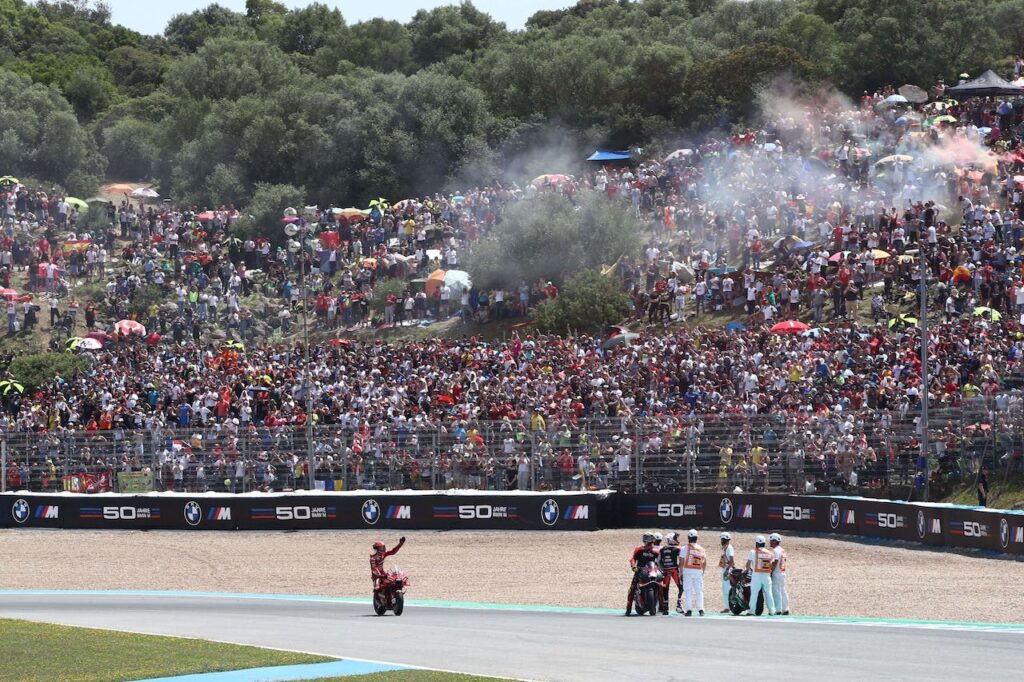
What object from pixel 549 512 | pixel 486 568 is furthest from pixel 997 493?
pixel 486 568

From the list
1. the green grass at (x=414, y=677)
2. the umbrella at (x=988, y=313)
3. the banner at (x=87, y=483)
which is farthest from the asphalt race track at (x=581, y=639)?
the umbrella at (x=988, y=313)

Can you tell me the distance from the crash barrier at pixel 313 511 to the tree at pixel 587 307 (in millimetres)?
16313

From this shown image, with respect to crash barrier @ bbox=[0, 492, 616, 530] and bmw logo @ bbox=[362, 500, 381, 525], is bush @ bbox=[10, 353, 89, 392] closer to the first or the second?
crash barrier @ bbox=[0, 492, 616, 530]

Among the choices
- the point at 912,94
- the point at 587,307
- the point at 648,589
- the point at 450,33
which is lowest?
the point at 648,589

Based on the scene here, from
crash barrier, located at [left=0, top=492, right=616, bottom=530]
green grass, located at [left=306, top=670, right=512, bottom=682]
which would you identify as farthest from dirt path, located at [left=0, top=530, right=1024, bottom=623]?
green grass, located at [left=306, top=670, right=512, bottom=682]

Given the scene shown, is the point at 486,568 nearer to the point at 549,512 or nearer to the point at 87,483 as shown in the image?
the point at 549,512

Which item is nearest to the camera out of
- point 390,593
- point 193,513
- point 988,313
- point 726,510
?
point 390,593

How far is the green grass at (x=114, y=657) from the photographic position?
19594mm

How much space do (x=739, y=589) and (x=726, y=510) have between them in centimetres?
1156

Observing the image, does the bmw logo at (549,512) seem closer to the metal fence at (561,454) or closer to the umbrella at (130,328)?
the metal fence at (561,454)

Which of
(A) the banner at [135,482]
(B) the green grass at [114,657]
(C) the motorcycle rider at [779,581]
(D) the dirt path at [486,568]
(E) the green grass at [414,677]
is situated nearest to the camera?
(E) the green grass at [414,677]

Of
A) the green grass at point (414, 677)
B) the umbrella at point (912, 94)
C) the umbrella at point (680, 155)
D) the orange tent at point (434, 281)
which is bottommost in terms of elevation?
the green grass at point (414, 677)

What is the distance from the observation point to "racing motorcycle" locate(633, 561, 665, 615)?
24969 millimetres

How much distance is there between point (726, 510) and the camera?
3684cm
